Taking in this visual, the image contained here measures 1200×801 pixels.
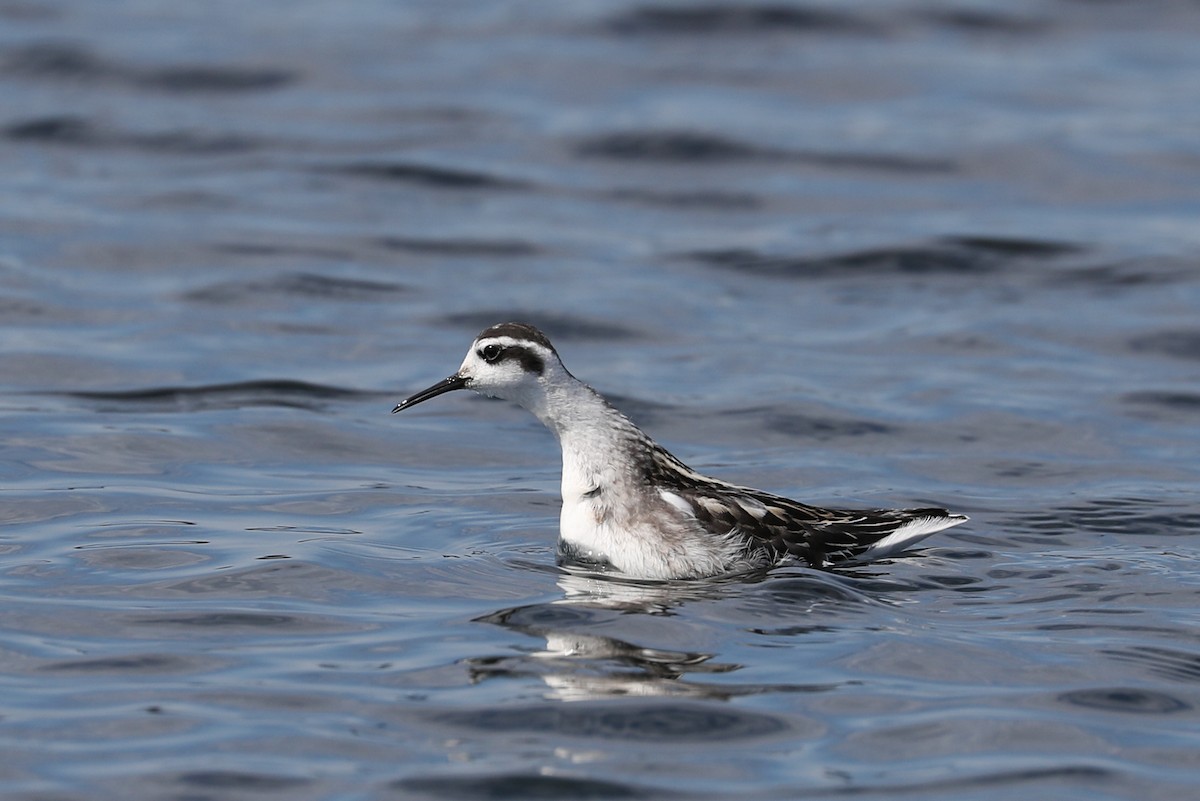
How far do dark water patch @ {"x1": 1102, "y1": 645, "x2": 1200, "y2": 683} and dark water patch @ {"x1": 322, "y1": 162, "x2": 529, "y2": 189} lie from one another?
615 inches

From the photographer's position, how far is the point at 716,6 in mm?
31672

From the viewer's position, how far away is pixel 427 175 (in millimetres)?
24828

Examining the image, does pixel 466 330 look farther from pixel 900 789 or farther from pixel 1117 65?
pixel 1117 65

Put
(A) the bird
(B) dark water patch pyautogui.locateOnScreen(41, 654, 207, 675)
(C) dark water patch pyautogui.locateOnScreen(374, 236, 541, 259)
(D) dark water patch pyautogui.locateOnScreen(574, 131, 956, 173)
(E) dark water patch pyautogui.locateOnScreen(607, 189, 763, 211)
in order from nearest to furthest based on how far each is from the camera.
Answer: (B) dark water patch pyautogui.locateOnScreen(41, 654, 207, 675)
(A) the bird
(C) dark water patch pyautogui.locateOnScreen(374, 236, 541, 259)
(E) dark water patch pyautogui.locateOnScreen(607, 189, 763, 211)
(D) dark water patch pyautogui.locateOnScreen(574, 131, 956, 173)

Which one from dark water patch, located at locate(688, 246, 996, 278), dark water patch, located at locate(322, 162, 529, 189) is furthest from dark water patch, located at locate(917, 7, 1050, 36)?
dark water patch, located at locate(688, 246, 996, 278)

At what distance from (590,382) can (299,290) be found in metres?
4.29

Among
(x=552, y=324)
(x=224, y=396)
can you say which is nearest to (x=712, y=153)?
(x=552, y=324)

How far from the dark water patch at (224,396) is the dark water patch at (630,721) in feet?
25.2

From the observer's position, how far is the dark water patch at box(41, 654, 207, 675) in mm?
9500

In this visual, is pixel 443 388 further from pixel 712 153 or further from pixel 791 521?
pixel 712 153

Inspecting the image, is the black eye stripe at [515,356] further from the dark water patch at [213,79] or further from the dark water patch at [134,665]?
the dark water patch at [213,79]

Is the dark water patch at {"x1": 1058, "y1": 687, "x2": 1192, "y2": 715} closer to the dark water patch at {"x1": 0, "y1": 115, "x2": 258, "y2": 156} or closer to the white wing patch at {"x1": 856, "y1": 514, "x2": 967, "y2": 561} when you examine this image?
the white wing patch at {"x1": 856, "y1": 514, "x2": 967, "y2": 561}

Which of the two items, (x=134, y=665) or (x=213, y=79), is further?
(x=213, y=79)

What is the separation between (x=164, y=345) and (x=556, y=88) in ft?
40.0
